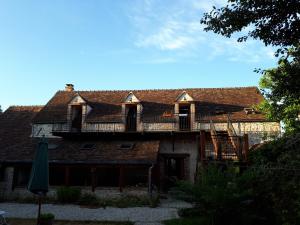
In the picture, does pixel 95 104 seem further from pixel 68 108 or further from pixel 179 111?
pixel 179 111

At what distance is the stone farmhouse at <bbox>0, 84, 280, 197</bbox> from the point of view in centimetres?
2255

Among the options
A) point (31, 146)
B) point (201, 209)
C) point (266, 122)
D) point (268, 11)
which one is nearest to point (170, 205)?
point (201, 209)

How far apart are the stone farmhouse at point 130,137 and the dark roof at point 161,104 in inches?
2.5

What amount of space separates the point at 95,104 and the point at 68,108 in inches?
87.9

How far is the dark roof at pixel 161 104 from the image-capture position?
2503cm

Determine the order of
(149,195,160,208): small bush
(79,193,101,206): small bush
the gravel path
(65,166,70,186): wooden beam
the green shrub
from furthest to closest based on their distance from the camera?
1. (65,166,70,186): wooden beam
2. the green shrub
3. (79,193,101,206): small bush
4. (149,195,160,208): small bush
5. the gravel path

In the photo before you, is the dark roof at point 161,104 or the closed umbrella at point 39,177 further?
the dark roof at point 161,104

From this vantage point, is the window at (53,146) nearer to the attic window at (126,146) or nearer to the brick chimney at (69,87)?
the attic window at (126,146)

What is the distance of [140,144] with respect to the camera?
23734mm

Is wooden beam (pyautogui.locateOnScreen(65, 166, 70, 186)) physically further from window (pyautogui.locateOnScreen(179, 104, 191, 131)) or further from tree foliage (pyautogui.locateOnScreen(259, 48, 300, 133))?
tree foliage (pyautogui.locateOnScreen(259, 48, 300, 133))

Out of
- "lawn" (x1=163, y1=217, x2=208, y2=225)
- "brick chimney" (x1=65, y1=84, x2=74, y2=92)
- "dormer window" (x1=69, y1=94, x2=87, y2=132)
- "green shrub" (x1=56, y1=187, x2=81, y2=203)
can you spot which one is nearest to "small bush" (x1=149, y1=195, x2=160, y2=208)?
"green shrub" (x1=56, y1=187, x2=81, y2=203)

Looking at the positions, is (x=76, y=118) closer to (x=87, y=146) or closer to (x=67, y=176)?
(x=87, y=146)

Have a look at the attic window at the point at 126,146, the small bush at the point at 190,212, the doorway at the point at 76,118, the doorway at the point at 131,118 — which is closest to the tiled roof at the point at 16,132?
the doorway at the point at 76,118

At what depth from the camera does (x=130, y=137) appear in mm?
24484
